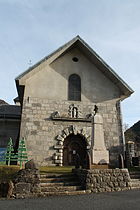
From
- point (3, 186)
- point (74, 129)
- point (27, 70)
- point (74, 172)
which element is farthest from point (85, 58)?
point (3, 186)

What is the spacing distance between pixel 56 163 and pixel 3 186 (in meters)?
5.67

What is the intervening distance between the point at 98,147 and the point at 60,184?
243 cm

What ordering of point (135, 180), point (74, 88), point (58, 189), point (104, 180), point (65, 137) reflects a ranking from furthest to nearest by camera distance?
point (74, 88)
point (65, 137)
point (135, 180)
point (104, 180)
point (58, 189)

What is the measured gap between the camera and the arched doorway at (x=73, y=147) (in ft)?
40.6

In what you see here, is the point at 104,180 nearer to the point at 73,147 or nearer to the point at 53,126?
the point at 73,147

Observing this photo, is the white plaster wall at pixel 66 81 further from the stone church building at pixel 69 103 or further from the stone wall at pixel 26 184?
the stone wall at pixel 26 184

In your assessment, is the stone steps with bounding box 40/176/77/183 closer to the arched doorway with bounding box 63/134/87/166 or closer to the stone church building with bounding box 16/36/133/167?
the stone church building with bounding box 16/36/133/167

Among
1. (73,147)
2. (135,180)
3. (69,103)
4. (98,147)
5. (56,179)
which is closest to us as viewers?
(56,179)

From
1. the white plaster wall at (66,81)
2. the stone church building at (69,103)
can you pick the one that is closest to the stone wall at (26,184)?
the stone church building at (69,103)

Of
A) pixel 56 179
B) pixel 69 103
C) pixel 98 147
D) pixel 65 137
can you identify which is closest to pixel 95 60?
pixel 69 103

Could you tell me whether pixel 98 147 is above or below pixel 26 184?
above

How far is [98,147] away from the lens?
8570mm

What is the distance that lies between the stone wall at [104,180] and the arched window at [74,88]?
21.5ft

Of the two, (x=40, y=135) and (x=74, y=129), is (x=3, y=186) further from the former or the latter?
(x=74, y=129)
